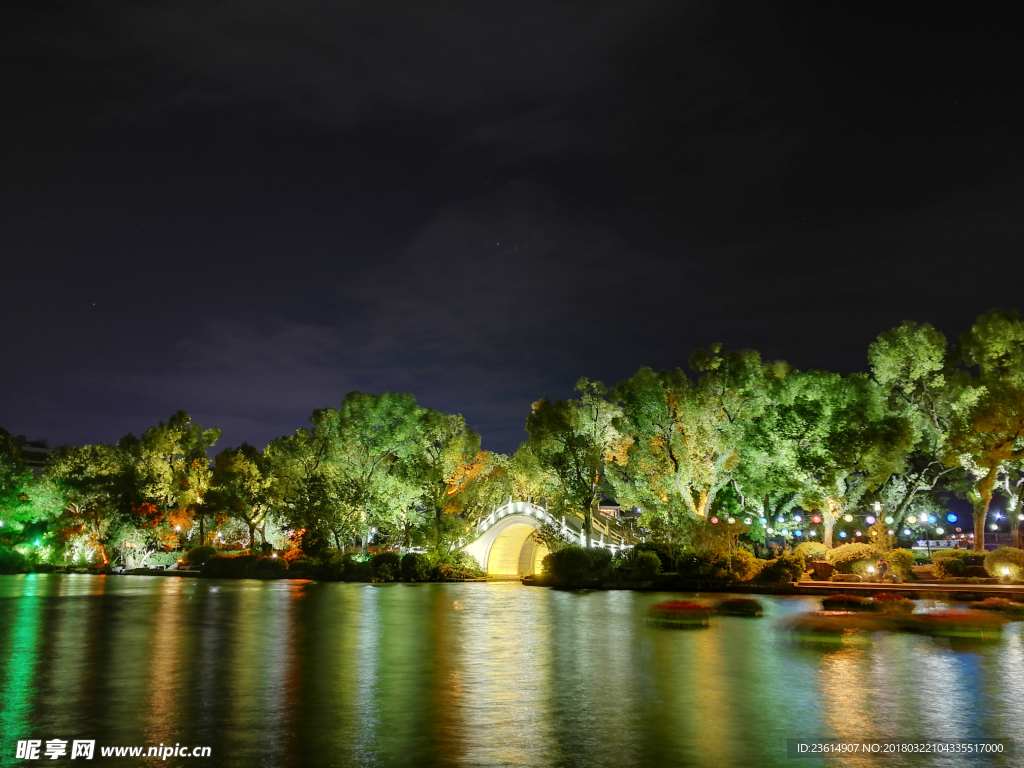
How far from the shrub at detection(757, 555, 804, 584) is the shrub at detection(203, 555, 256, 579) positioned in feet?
143

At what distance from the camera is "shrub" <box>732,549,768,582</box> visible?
134 ft

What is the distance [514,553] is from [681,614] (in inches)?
1421

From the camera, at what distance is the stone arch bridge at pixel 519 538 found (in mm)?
52594

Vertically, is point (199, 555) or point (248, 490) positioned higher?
point (248, 490)

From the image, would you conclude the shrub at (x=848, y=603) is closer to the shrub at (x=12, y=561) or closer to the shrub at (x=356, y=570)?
the shrub at (x=356, y=570)

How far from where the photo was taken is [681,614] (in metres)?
28.6

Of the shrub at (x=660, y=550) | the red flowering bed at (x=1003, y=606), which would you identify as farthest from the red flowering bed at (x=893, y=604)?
the shrub at (x=660, y=550)

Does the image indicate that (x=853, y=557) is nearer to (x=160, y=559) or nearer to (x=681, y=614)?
(x=681, y=614)

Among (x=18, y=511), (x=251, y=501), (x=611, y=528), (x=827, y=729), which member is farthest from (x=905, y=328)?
(x=18, y=511)

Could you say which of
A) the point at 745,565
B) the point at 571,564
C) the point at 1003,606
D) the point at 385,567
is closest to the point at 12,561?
the point at 385,567

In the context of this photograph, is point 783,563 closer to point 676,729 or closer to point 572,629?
point 572,629

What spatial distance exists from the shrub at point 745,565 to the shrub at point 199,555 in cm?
4821

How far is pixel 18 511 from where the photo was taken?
69.4 meters

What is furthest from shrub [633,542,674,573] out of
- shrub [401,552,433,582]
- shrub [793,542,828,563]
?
shrub [401,552,433,582]
